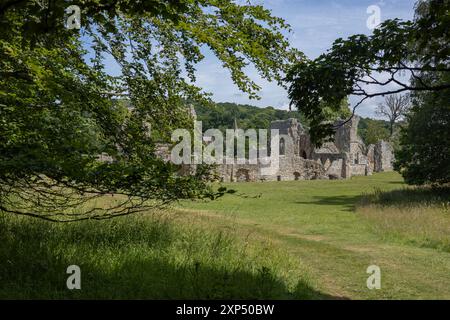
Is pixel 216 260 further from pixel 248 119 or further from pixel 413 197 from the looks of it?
pixel 248 119

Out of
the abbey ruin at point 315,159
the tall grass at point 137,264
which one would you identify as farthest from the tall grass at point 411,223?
the abbey ruin at point 315,159

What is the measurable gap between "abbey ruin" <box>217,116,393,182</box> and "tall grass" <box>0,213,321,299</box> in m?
22.2

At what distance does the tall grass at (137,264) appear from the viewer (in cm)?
563

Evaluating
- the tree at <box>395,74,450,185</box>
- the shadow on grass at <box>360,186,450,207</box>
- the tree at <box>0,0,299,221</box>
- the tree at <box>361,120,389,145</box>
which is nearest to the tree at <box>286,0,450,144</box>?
the tree at <box>0,0,299,221</box>

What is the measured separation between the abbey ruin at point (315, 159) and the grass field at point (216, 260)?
20761mm

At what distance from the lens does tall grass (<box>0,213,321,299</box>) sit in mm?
5629

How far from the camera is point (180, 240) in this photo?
834 centimetres

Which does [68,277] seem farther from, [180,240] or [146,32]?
[146,32]

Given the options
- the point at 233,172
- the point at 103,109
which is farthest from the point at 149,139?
the point at 233,172

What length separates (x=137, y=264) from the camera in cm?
661

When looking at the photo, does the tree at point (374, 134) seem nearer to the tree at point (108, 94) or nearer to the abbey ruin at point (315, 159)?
the abbey ruin at point (315, 159)

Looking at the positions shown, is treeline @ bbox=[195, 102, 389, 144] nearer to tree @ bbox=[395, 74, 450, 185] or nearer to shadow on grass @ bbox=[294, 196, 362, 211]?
shadow on grass @ bbox=[294, 196, 362, 211]

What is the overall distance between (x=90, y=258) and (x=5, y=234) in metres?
1.90
